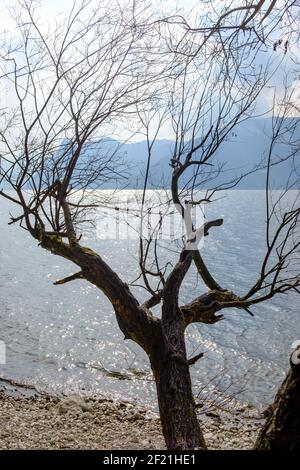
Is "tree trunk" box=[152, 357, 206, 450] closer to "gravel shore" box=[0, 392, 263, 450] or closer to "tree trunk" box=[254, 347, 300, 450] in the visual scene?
"tree trunk" box=[254, 347, 300, 450]

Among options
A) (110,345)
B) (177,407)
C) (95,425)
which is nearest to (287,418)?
(177,407)

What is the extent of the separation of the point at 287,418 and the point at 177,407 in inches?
55.9

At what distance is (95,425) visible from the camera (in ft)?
40.0

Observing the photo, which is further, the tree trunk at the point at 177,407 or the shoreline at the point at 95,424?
the shoreline at the point at 95,424

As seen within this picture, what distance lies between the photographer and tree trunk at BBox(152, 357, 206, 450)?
3.72m

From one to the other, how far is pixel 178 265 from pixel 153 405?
34.2 ft

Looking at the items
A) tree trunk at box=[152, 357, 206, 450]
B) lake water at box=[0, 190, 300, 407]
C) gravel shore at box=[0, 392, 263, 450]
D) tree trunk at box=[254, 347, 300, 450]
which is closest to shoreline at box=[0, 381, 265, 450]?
gravel shore at box=[0, 392, 263, 450]

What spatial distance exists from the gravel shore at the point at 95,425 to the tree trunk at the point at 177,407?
215 inches

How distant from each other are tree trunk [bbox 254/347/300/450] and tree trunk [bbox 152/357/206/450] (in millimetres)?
1021

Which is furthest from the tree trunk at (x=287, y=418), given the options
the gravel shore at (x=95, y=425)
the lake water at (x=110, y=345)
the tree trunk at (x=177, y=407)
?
the lake water at (x=110, y=345)

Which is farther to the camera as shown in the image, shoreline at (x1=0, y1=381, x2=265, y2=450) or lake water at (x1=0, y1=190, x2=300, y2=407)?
lake water at (x1=0, y1=190, x2=300, y2=407)

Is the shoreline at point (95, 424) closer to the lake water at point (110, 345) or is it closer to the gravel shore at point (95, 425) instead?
the gravel shore at point (95, 425)

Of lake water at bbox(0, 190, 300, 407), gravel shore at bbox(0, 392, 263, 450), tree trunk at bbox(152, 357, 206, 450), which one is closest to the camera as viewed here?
tree trunk at bbox(152, 357, 206, 450)

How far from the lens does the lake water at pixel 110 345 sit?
15977 mm
